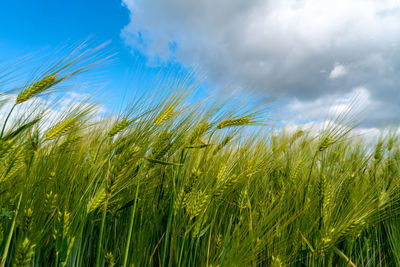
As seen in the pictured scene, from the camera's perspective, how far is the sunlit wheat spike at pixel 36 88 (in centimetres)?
139

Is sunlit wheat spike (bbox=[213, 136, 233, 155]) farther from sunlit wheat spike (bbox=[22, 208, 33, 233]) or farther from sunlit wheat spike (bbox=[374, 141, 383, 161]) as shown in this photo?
sunlit wheat spike (bbox=[374, 141, 383, 161])

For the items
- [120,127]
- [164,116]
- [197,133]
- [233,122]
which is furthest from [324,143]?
[120,127]

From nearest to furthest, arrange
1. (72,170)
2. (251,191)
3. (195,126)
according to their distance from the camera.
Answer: (72,170), (195,126), (251,191)

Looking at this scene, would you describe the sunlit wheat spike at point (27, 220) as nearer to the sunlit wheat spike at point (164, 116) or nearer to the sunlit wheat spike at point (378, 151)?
the sunlit wheat spike at point (164, 116)

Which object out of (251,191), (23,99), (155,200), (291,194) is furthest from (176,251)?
(23,99)

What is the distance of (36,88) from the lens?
4.61ft

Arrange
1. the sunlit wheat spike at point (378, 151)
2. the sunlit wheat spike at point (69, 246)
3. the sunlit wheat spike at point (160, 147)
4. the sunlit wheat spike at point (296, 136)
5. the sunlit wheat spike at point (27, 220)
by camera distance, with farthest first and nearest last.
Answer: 1. the sunlit wheat spike at point (378, 151)
2. the sunlit wheat spike at point (296, 136)
3. the sunlit wheat spike at point (160, 147)
4. the sunlit wheat spike at point (27, 220)
5. the sunlit wheat spike at point (69, 246)

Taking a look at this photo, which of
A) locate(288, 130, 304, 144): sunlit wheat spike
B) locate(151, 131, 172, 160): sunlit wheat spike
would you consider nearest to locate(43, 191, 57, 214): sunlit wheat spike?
locate(151, 131, 172, 160): sunlit wheat spike

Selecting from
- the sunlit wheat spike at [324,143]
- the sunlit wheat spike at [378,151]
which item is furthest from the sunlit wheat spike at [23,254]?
the sunlit wheat spike at [378,151]

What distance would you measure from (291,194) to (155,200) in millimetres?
892

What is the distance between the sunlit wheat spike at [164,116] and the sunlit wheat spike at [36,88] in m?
0.65

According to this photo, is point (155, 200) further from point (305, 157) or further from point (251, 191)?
point (305, 157)

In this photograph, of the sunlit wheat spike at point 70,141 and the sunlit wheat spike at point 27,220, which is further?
the sunlit wheat spike at point 70,141

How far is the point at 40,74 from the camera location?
1.52 metres
